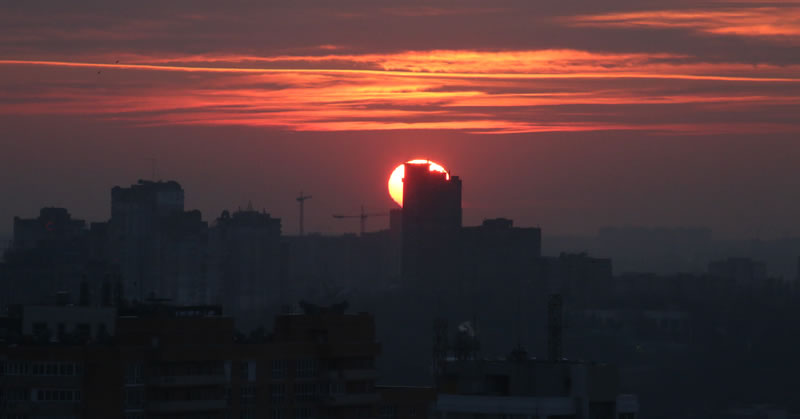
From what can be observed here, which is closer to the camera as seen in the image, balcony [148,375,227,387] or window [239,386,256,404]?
balcony [148,375,227,387]

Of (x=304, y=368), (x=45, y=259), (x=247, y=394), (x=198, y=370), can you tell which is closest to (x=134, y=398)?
(x=198, y=370)

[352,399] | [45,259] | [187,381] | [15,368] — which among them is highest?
[45,259]

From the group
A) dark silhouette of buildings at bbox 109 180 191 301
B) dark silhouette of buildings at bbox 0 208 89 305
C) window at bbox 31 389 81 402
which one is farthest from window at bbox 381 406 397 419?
dark silhouette of buildings at bbox 109 180 191 301

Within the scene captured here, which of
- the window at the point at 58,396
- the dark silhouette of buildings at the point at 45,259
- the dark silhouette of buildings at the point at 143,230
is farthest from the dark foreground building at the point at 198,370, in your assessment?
the dark silhouette of buildings at the point at 143,230

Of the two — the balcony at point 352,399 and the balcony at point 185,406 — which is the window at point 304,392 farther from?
the balcony at point 185,406

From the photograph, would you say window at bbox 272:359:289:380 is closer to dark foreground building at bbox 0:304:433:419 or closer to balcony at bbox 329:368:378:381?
dark foreground building at bbox 0:304:433:419

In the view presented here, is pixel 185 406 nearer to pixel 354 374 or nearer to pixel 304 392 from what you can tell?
pixel 304 392
